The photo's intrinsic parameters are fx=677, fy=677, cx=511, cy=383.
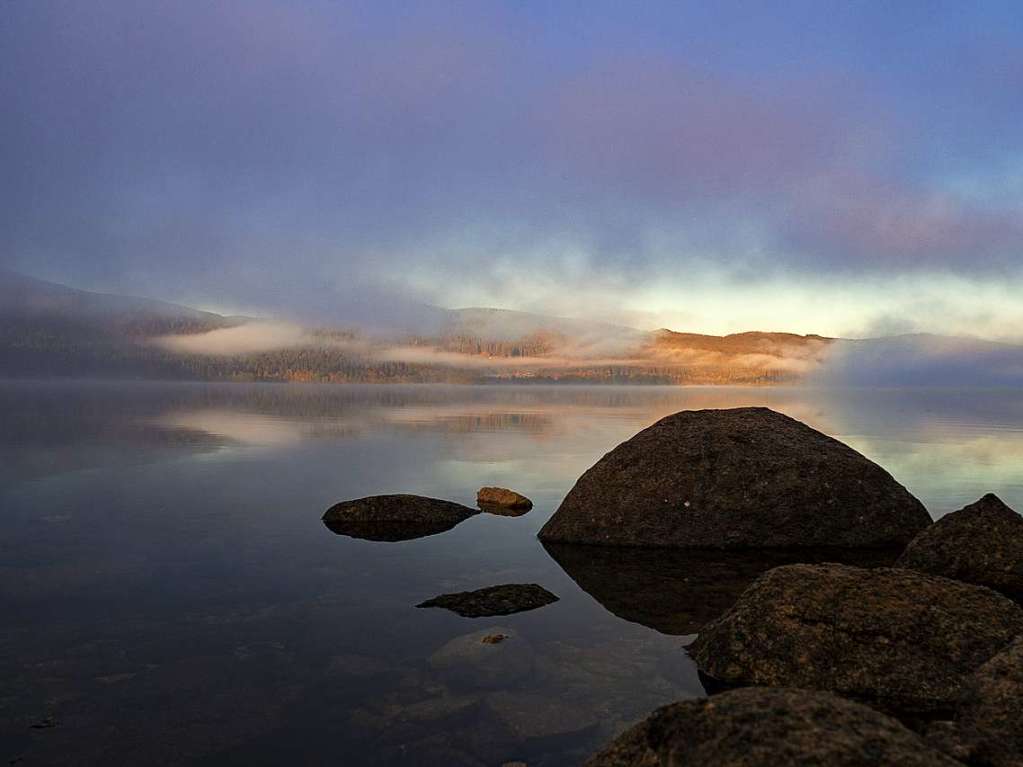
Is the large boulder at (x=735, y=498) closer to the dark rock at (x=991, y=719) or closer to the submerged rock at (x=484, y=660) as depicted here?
the submerged rock at (x=484, y=660)

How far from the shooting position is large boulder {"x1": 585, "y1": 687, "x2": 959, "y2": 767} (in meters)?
3.70

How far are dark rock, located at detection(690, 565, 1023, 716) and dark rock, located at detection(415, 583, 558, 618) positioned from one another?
2.60 m

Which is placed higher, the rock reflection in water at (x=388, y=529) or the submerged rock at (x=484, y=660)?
the submerged rock at (x=484, y=660)

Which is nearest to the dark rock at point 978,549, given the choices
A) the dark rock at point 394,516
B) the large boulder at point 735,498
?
the large boulder at point 735,498

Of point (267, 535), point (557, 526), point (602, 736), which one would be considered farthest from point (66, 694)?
point (557, 526)

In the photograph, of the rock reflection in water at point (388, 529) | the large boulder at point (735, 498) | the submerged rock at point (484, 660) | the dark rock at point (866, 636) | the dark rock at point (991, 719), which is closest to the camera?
the dark rock at point (991, 719)

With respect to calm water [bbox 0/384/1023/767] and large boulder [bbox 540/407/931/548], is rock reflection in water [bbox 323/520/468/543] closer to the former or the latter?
calm water [bbox 0/384/1023/767]

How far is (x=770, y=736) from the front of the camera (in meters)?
3.88

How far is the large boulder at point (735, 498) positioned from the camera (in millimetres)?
13758

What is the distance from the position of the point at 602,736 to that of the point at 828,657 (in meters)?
2.71

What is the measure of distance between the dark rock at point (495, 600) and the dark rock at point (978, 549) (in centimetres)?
565

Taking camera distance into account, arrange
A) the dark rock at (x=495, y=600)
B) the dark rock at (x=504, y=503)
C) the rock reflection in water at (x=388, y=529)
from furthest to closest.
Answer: the dark rock at (x=504, y=503) < the rock reflection in water at (x=388, y=529) < the dark rock at (x=495, y=600)

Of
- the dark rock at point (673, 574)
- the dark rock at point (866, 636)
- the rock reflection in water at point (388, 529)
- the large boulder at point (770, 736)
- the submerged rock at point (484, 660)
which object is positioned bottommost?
the rock reflection in water at point (388, 529)

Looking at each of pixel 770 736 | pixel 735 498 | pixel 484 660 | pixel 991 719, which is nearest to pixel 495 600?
pixel 484 660
